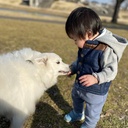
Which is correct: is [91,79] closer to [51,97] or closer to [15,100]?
[15,100]

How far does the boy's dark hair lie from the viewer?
110 inches

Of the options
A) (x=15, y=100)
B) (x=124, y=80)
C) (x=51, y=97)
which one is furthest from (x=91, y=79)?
(x=124, y=80)

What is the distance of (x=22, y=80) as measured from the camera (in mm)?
3115

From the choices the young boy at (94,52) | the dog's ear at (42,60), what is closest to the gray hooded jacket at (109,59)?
the young boy at (94,52)

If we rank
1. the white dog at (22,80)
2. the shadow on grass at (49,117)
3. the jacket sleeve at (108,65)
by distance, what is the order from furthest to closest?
the shadow on grass at (49,117)
the white dog at (22,80)
the jacket sleeve at (108,65)

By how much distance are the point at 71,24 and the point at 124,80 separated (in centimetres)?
324

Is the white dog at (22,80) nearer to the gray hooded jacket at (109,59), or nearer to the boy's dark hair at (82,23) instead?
the boy's dark hair at (82,23)

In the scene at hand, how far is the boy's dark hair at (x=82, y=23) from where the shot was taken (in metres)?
2.79

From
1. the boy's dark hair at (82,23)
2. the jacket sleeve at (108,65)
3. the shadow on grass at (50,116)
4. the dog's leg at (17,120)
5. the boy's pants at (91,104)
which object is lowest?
the shadow on grass at (50,116)

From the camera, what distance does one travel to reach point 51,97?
435 centimetres

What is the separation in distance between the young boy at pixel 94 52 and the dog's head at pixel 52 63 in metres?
0.49

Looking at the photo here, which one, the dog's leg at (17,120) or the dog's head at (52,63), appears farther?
the dog's head at (52,63)

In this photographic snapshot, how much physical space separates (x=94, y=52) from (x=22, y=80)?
961 millimetres

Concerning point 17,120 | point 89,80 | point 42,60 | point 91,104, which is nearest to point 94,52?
point 89,80
